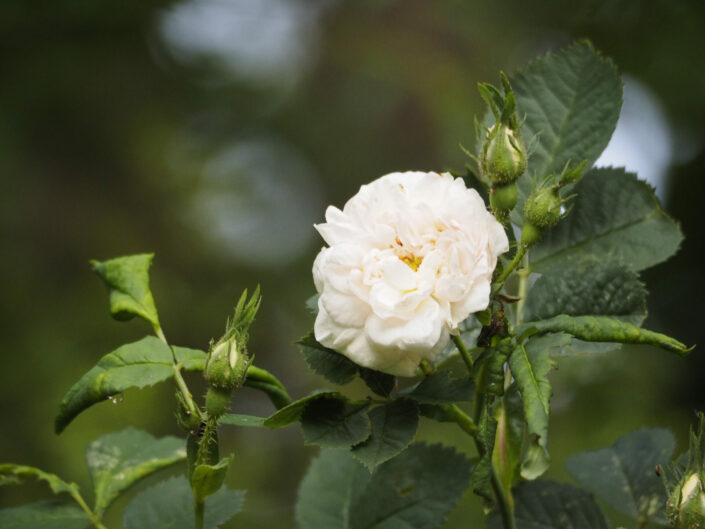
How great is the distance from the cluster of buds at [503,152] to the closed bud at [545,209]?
0.02m

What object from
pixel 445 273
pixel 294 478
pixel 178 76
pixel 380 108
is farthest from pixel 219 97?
pixel 445 273

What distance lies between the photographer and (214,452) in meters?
0.53

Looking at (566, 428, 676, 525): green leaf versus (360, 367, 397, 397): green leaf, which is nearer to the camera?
(360, 367, 397, 397): green leaf

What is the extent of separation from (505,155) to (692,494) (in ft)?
0.80

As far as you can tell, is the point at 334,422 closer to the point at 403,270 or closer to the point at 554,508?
the point at 403,270

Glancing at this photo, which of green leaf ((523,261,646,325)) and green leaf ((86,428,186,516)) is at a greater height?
green leaf ((523,261,646,325))

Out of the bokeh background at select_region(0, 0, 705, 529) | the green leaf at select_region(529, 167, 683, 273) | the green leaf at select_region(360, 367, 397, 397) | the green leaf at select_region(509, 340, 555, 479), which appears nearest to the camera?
the green leaf at select_region(509, 340, 555, 479)

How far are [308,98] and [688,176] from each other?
4.17 ft

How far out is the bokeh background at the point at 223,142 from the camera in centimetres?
194

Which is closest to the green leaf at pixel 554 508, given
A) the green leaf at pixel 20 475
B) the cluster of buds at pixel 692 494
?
the cluster of buds at pixel 692 494

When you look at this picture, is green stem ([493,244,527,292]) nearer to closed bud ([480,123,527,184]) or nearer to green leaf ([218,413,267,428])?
closed bud ([480,123,527,184])

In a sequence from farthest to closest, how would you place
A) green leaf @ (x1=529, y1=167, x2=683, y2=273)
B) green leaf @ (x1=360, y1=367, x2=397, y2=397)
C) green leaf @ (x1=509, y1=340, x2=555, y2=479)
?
green leaf @ (x1=529, y1=167, x2=683, y2=273) → green leaf @ (x1=360, y1=367, x2=397, y2=397) → green leaf @ (x1=509, y1=340, x2=555, y2=479)

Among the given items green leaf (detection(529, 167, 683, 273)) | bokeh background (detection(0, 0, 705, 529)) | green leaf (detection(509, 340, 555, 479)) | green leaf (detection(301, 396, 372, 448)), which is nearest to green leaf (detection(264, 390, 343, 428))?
green leaf (detection(301, 396, 372, 448))

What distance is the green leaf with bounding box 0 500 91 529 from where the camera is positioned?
670 mm
